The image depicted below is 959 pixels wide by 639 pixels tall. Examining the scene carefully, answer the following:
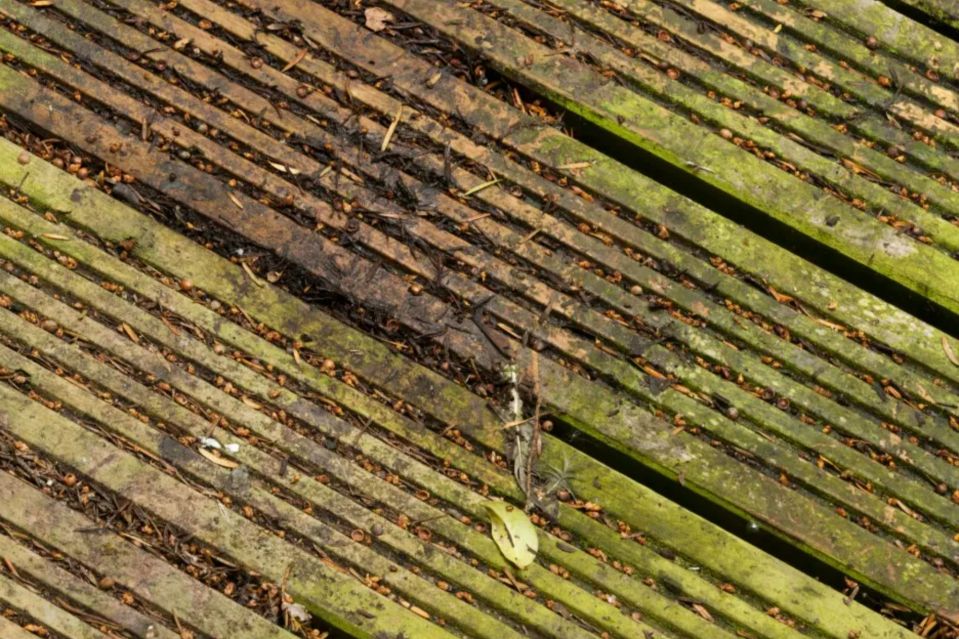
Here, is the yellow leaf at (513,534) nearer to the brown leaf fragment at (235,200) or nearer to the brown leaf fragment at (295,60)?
the brown leaf fragment at (235,200)

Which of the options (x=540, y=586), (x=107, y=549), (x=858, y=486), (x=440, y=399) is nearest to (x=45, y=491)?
(x=107, y=549)

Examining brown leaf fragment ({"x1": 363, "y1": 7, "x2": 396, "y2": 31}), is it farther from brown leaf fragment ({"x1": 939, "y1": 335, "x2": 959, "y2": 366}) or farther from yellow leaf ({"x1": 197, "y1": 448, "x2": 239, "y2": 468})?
brown leaf fragment ({"x1": 939, "y1": 335, "x2": 959, "y2": 366})

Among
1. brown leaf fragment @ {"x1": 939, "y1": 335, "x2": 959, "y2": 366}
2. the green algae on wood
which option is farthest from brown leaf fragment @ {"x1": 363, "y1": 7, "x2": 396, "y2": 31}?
brown leaf fragment @ {"x1": 939, "y1": 335, "x2": 959, "y2": 366}

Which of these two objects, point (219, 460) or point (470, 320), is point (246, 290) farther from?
point (470, 320)

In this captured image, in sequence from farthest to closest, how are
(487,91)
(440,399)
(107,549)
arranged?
(487,91) → (440,399) → (107,549)

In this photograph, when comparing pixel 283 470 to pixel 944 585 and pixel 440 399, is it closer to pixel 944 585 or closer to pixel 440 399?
pixel 440 399

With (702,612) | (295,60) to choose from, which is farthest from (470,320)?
(702,612)
